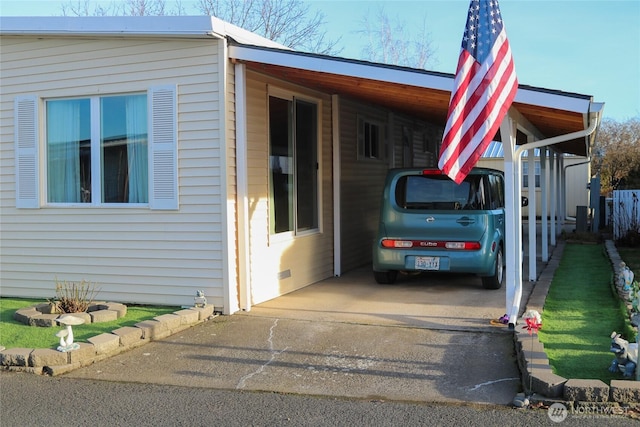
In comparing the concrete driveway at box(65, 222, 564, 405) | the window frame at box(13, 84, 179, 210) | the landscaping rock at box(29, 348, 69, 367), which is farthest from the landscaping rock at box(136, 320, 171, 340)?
the window frame at box(13, 84, 179, 210)

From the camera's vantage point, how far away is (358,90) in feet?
29.8

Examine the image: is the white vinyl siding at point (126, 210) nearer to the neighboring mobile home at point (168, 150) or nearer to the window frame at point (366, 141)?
the neighboring mobile home at point (168, 150)

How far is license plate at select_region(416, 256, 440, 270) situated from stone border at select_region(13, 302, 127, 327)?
3895 mm

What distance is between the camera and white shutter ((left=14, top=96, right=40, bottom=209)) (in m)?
8.80

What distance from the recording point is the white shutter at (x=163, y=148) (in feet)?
25.9

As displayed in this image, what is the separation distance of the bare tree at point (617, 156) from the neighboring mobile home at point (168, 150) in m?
24.5

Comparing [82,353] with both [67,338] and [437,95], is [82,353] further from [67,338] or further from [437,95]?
[437,95]

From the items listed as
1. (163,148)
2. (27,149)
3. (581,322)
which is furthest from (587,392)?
(27,149)

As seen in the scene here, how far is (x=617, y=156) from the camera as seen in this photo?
32594 millimetres

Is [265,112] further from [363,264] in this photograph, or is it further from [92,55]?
[363,264]

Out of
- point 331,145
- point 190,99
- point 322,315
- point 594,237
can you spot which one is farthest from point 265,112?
point 594,237

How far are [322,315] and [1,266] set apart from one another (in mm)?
4863

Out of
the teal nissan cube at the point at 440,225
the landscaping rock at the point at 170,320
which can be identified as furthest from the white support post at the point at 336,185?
the landscaping rock at the point at 170,320

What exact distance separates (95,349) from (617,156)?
31.9 m
